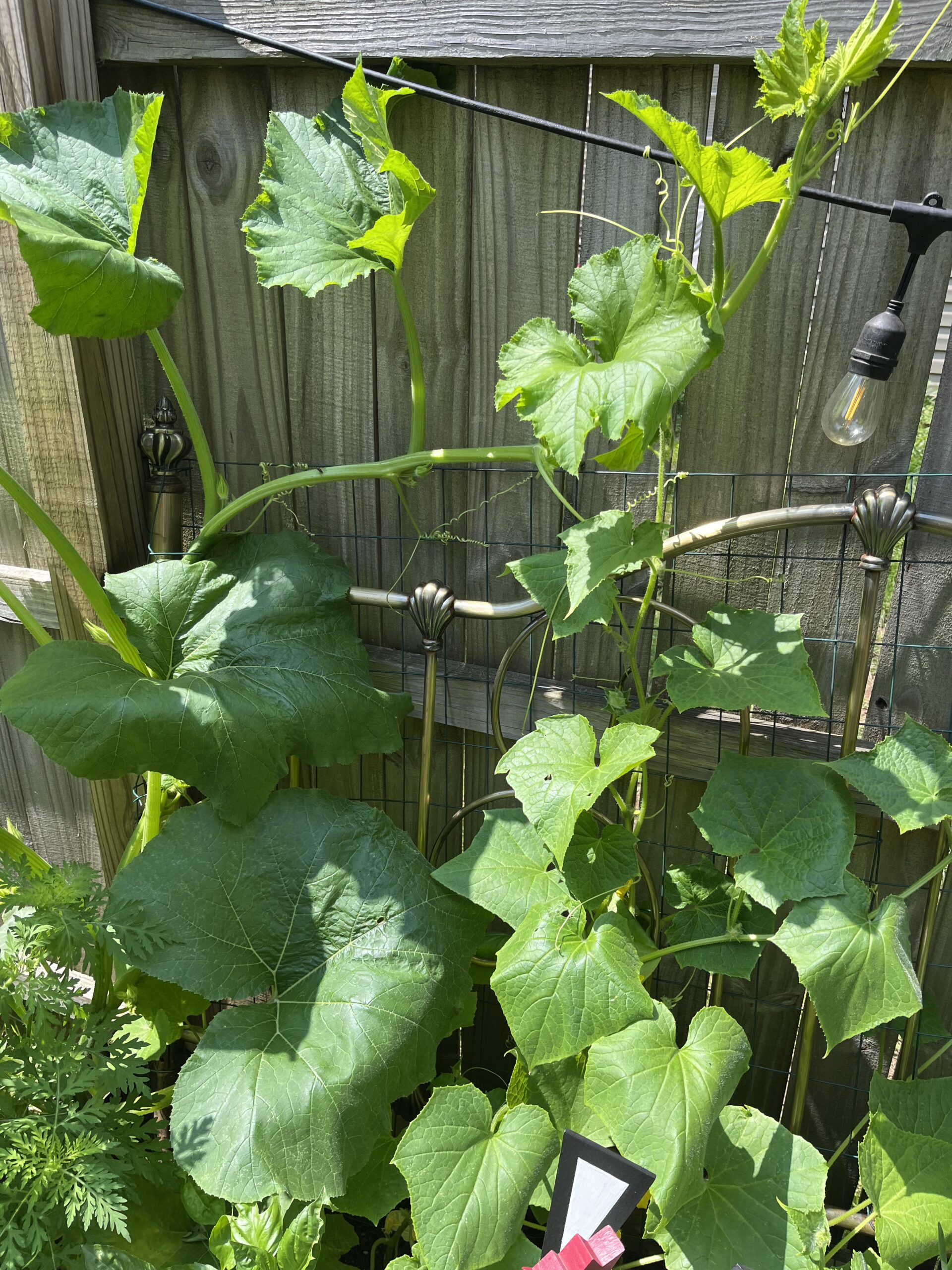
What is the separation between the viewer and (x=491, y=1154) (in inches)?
54.6

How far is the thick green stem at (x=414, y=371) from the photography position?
1.53 metres

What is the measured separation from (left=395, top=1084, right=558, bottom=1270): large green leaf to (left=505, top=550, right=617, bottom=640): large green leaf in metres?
0.70

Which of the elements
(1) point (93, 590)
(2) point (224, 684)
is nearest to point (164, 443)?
(1) point (93, 590)

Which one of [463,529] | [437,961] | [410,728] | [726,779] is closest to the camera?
[726,779]

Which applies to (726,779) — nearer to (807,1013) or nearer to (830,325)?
(807,1013)

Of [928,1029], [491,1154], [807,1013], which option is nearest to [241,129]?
[491,1154]

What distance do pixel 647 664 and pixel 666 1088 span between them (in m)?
0.72

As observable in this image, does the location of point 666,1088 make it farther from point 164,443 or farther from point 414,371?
point 164,443

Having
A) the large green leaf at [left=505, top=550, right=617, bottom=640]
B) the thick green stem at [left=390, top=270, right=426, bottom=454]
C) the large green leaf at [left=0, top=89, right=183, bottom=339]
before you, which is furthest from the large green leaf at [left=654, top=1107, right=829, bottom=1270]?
the large green leaf at [left=0, top=89, right=183, bottom=339]

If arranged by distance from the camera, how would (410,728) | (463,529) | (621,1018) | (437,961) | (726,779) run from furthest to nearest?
1. (410,728)
2. (463,529)
3. (437,961)
4. (726,779)
5. (621,1018)

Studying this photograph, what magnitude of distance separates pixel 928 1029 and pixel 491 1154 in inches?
31.7

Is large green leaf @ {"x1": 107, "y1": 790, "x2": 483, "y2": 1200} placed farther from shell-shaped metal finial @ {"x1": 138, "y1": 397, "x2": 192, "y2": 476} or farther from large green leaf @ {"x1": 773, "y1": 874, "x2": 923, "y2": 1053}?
shell-shaped metal finial @ {"x1": 138, "y1": 397, "x2": 192, "y2": 476}

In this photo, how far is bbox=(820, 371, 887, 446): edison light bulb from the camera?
139 centimetres

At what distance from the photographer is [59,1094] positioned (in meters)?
1.42
